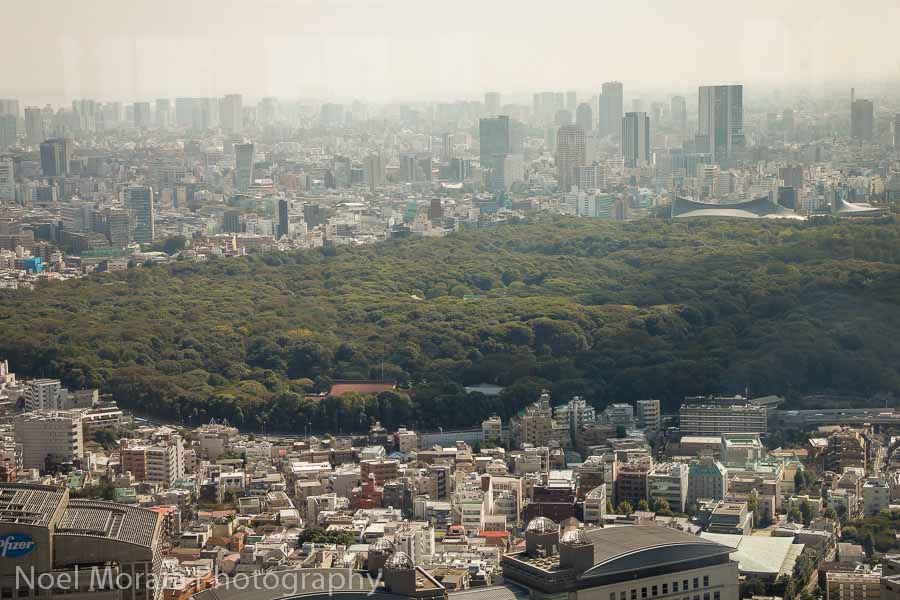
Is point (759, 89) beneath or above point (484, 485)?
above

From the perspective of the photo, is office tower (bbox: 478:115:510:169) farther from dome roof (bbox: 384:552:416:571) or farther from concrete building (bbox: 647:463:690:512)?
dome roof (bbox: 384:552:416:571)

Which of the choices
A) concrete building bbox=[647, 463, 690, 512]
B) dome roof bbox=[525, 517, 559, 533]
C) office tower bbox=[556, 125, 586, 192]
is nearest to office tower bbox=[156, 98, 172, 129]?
office tower bbox=[556, 125, 586, 192]

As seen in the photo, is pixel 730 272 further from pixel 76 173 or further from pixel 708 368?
pixel 76 173

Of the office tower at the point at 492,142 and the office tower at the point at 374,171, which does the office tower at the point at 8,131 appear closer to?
the office tower at the point at 374,171

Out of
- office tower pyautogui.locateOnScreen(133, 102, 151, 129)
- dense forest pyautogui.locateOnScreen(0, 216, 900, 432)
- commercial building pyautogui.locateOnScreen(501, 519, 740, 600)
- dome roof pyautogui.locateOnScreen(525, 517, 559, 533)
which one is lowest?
dense forest pyautogui.locateOnScreen(0, 216, 900, 432)

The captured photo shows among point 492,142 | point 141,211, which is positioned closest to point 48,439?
point 141,211

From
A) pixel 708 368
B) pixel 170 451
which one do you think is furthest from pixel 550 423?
pixel 170 451

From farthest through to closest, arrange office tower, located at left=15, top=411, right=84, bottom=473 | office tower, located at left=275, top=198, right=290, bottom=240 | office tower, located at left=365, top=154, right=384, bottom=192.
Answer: office tower, located at left=365, top=154, right=384, bottom=192 < office tower, located at left=275, top=198, right=290, bottom=240 < office tower, located at left=15, top=411, right=84, bottom=473
